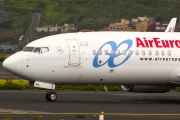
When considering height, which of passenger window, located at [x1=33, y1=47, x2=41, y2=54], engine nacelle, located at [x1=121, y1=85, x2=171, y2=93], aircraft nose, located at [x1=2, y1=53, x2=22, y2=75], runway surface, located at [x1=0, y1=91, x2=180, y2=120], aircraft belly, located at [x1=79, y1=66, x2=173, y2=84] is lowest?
runway surface, located at [x1=0, y1=91, x2=180, y2=120]

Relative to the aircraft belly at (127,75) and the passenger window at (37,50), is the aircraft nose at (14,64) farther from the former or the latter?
the aircraft belly at (127,75)

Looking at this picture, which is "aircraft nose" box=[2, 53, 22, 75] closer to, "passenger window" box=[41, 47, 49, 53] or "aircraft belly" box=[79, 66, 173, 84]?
"passenger window" box=[41, 47, 49, 53]

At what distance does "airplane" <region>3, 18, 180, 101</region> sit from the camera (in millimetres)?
42594

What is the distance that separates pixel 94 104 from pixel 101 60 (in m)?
3.14

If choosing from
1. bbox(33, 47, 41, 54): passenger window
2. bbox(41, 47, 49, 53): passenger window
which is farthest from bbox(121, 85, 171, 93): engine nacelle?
bbox(33, 47, 41, 54): passenger window

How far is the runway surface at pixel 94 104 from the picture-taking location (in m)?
35.5

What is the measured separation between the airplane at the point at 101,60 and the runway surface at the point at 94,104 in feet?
4.44

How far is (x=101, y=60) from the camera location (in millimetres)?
43688

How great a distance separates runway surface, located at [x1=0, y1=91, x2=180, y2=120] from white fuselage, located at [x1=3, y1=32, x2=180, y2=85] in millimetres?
1517

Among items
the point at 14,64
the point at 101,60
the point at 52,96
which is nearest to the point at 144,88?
the point at 101,60

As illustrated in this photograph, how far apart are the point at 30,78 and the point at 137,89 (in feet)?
24.5

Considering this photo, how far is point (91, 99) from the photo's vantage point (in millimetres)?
46375

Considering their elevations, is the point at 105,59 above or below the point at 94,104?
above

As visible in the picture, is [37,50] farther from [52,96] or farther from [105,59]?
[105,59]
